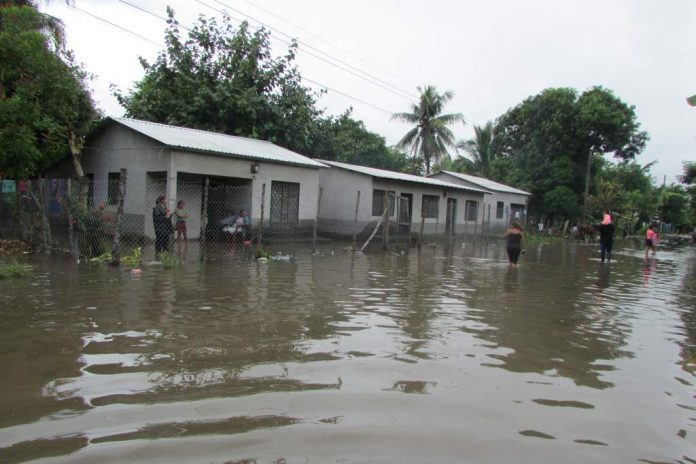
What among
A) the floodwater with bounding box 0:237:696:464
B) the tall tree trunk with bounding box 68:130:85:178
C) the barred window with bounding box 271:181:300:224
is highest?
the tall tree trunk with bounding box 68:130:85:178

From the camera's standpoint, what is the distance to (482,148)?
1596 inches

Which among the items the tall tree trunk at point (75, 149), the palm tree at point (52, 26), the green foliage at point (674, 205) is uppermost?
the palm tree at point (52, 26)

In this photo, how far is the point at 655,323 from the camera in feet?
22.9

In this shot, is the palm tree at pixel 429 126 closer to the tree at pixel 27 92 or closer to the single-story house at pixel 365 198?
the single-story house at pixel 365 198

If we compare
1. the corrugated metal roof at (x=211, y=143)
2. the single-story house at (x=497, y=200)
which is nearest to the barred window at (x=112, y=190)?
the corrugated metal roof at (x=211, y=143)

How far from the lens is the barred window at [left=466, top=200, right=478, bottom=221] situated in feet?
93.7

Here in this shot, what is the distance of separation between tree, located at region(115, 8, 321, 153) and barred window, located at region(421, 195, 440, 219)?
6.20m

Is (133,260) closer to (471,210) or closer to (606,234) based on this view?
(606,234)

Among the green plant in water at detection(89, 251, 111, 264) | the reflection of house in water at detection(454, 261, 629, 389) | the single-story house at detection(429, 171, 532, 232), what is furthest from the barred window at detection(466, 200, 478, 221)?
the green plant in water at detection(89, 251, 111, 264)

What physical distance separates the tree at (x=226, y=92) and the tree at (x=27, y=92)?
7.35m

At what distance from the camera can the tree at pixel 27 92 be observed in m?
12.5

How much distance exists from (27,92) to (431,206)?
17485mm

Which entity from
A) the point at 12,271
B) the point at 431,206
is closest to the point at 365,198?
the point at 431,206

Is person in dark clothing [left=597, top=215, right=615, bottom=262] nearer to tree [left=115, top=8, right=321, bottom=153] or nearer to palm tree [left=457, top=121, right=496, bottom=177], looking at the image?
tree [left=115, top=8, right=321, bottom=153]
